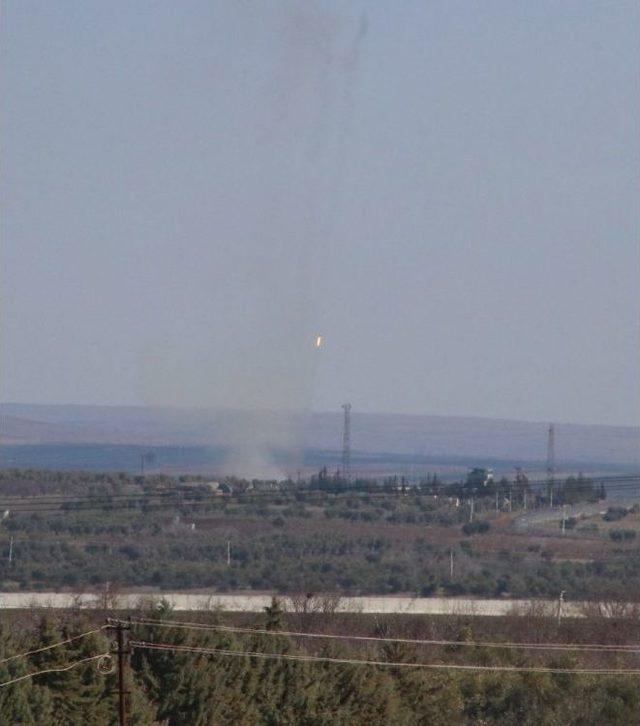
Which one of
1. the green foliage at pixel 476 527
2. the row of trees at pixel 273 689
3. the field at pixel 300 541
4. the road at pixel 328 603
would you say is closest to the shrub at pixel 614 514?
the field at pixel 300 541

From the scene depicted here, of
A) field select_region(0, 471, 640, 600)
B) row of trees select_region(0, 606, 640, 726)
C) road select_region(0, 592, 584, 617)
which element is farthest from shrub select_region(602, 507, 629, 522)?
row of trees select_region(0, 606, 640, 726)

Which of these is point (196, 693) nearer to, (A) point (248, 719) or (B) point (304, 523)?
(A) point (248, 719)

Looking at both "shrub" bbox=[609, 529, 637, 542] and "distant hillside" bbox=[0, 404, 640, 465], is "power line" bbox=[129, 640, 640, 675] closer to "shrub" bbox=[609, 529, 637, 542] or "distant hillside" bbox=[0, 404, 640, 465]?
"shrub" bbox=[609, 529, 637, 542]

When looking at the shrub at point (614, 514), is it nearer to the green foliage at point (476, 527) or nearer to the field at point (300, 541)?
the field at point (300, 541)

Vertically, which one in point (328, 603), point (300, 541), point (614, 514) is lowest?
point (328, 603)

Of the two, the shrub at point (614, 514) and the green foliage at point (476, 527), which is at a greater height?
the shrub at point (614, 514)

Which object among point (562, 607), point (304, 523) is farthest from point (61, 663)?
point (304, 523)

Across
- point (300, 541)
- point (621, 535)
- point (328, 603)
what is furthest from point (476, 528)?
point (328, 603)

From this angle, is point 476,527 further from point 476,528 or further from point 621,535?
point 621,535
